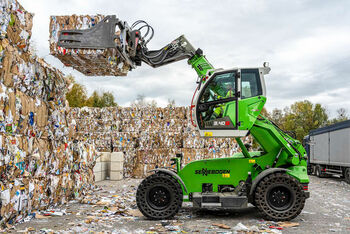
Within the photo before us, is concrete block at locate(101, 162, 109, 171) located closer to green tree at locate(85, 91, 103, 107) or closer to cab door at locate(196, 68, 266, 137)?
cab door at locate(196, 68, 266, 137)

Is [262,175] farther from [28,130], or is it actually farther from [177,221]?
[28,130]

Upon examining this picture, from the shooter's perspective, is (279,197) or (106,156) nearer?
(279,197)

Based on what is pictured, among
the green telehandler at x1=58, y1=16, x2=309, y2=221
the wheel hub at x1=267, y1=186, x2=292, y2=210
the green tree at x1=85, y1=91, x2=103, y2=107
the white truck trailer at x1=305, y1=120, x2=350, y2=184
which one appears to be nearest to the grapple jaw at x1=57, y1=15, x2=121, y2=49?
the green telehandler at x1=58, y1=16, x2=309, y2=221

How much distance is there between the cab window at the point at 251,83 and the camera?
299 inches

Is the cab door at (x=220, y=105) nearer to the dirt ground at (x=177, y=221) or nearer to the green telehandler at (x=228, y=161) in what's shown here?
the green telehandler at (x=228, y=161)

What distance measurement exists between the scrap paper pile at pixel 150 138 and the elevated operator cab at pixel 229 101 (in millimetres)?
8886

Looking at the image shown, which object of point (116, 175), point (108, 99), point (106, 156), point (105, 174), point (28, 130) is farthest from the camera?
point (108, 99)

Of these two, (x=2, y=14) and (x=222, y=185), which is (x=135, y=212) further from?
(x=2, y=14)

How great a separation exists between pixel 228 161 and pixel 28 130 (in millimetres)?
4421

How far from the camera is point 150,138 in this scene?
55.3 ft

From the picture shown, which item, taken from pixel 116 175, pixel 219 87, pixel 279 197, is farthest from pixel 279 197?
pixel 116 175

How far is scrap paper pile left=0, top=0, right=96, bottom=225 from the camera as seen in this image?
6.39 m

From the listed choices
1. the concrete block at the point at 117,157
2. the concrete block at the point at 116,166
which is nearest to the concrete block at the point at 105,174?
the concrete block at the point at 116,166

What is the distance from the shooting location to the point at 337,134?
17.2 m
